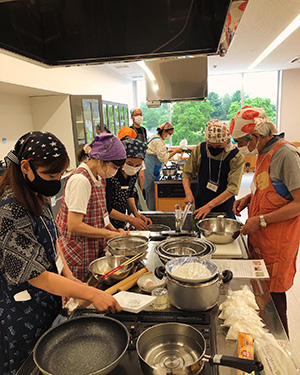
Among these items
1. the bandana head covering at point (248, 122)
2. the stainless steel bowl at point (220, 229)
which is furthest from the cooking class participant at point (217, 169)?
the bandana head covering at point (248, 122)

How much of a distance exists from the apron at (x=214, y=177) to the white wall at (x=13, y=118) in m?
2.39

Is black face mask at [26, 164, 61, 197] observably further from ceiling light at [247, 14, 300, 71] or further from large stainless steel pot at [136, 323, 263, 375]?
ceiling light at [247, 14, 300, 71]

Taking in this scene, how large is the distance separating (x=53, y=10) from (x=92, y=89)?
5.09 m

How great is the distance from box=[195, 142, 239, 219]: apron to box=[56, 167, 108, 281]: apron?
1.02m

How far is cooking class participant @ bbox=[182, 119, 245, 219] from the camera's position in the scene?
→ 224cm

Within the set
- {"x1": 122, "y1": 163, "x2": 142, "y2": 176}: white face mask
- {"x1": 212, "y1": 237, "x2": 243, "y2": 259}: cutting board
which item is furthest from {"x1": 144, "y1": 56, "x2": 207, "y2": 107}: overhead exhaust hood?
{"x1": 212, "y1": 237, "x2": 243, "y2": 259}: cutting board

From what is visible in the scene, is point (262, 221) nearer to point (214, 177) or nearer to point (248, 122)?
point (248, 122)

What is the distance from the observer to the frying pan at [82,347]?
0.83 metres

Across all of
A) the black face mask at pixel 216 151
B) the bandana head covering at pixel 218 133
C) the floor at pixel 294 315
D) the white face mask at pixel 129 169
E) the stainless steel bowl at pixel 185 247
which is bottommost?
the floor at pixel 294 315

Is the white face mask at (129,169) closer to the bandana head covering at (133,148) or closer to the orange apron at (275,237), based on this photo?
the bandana head covering at (133,148)

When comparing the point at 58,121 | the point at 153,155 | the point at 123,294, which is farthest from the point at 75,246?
the point at 58,121

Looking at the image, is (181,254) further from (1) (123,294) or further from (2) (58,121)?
(2) (58,121)

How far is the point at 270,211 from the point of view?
5.56 feet

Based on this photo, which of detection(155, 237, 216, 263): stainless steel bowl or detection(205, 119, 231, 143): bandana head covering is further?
detection(205, 119, 231, 143): bandana head covering
